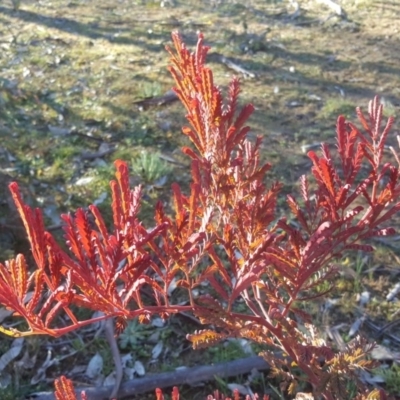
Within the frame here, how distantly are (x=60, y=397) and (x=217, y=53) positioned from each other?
219 inches

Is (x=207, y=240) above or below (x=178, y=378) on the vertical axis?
above

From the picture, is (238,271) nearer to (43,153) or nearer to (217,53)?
(43,153)

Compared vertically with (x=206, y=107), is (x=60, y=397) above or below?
below

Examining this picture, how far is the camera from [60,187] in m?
4.38

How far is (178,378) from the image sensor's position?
114 inches

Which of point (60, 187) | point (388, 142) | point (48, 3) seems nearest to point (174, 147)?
point (60, 187)

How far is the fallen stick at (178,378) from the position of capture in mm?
2865

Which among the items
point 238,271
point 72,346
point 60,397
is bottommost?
point 72,346

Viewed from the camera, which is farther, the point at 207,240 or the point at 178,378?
the point at 178,378

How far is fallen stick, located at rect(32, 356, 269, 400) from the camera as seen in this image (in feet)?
9.40

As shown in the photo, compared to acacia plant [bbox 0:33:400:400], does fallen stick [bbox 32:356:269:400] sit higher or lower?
lower

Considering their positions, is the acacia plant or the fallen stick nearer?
the acacia plant

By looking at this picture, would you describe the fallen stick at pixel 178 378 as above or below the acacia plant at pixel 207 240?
below

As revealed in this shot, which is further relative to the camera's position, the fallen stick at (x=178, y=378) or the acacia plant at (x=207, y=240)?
the fallen stick at (x=178, y=378)
